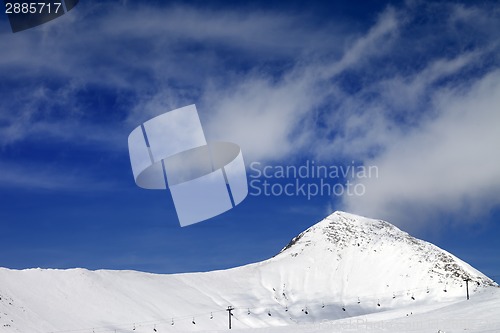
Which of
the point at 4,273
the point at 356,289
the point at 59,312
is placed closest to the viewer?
the point at 59,312

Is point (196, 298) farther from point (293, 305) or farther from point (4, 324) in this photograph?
point (4, 324)

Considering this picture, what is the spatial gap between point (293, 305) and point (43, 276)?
73.1m

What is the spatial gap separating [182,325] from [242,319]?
22.1m

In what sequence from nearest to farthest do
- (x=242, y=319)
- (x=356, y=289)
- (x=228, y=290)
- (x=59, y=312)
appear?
(x=59, y=312) < (x=242, y=319) < (x=228, y=290) < (x=356, y=289)

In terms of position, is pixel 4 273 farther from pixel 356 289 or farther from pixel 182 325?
pixel 356 289

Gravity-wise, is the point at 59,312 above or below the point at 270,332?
above

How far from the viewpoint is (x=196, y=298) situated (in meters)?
159

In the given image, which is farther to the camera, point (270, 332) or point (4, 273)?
point (4, 273)

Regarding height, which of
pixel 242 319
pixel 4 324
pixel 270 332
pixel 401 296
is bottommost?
pixel 270 332

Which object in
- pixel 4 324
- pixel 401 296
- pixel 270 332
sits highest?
pixel 401 296

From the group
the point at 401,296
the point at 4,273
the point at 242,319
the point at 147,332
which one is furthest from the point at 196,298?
the point at 401,296

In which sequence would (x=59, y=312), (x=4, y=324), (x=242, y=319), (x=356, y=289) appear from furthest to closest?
(x=356, y=289) → (x=242, y=319) → (x=59, y=312) → (x=4, y=324)

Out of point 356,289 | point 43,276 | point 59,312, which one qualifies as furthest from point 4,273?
point 356,289

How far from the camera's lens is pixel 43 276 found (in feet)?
447
